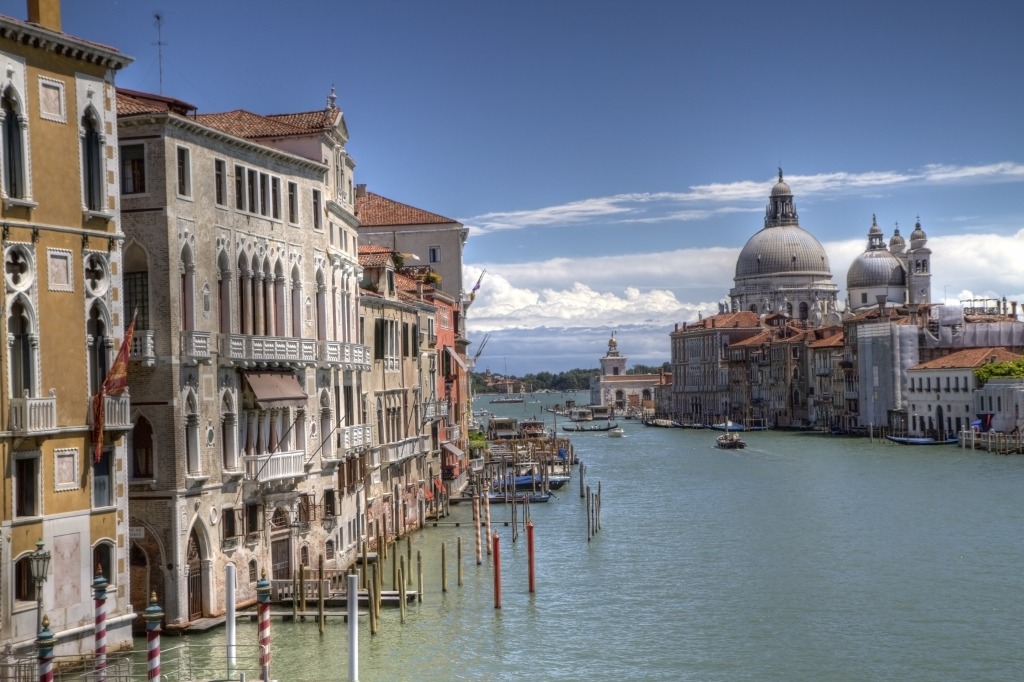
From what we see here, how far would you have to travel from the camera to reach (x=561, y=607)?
837 inches

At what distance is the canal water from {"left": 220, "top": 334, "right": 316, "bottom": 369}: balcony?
349 cm

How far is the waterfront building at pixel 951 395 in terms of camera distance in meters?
Result: 61.6

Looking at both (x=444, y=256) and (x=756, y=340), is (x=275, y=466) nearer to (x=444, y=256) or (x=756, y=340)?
(x=444, y=256)

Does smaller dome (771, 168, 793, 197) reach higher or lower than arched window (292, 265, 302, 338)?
higher

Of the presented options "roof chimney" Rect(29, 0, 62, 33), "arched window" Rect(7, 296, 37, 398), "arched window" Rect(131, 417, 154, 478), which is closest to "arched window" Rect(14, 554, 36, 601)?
"arched window" Rect(7, 296, 37, 398)

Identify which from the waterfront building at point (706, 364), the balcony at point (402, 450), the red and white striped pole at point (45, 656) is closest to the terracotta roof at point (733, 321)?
the waterfront building at point (706, 364)

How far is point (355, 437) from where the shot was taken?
22.9 m

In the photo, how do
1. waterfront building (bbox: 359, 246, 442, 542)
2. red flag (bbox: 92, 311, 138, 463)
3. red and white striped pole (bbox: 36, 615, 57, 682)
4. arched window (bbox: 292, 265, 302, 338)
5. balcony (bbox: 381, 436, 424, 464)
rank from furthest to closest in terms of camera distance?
balcony (bbox: 381, 436, 424, 464) → waterfront building (bbox: 359, 246, 442, 542) → arched window (bbox: 292, 265, 302, 338) → red flag (bbox: 92, 311, 138, 463) → red and white striped pole (bbox: 36, 615, 57, 682)

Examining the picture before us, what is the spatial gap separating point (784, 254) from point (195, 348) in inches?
3919

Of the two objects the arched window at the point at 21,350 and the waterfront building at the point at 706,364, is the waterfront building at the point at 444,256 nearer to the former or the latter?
the arched window at the point at 21,350

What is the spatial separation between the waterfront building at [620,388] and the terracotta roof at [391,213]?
304 ft

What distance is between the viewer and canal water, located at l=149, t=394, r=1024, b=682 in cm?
1744

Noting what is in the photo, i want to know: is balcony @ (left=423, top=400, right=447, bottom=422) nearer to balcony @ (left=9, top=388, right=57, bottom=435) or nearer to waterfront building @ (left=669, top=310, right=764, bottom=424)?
balcony @ (left=9, top=388, right=57, bottom=435)

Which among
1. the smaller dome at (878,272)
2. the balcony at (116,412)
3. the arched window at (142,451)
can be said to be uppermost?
the smaller dome at (878,272)
